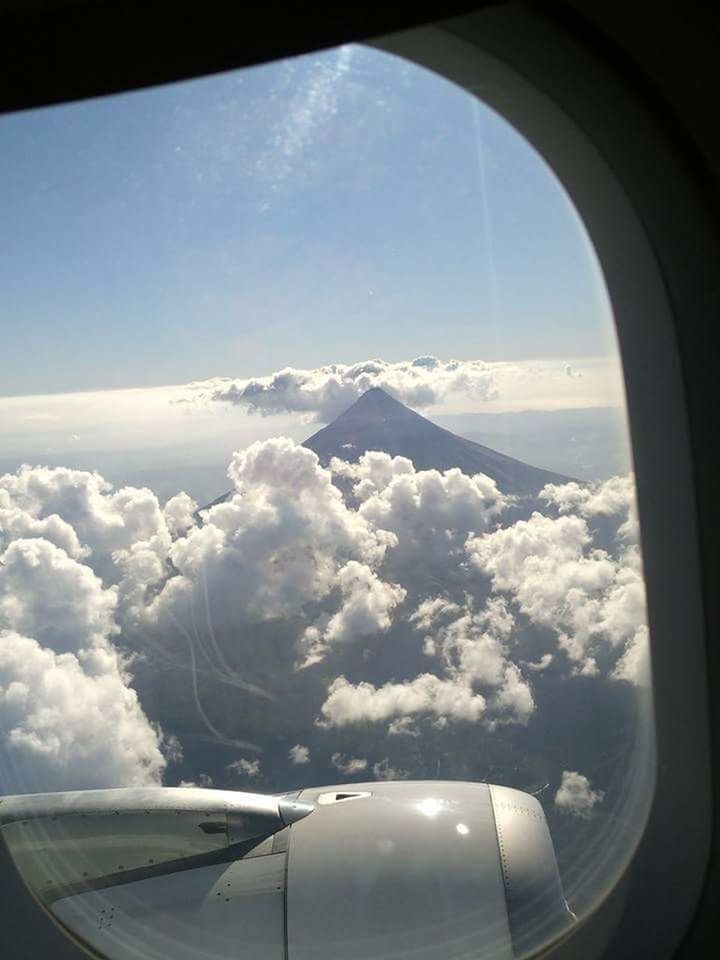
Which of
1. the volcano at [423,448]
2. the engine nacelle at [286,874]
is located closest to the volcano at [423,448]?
the volcano at [423,448]

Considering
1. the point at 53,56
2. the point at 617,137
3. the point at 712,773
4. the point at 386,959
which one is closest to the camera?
the point at 53,56

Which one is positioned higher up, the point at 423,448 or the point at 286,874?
the point at 423,448

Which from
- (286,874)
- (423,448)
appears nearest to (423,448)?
(423,448)

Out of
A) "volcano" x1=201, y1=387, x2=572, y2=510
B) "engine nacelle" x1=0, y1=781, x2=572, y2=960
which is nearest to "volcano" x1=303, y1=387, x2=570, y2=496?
"volcano" x1=201, y1=387, x2=572, y2=510

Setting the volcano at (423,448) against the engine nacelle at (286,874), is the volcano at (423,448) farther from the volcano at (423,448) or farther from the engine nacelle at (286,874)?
the engine nacelle at (286,874)

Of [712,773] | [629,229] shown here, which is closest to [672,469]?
[629,229]

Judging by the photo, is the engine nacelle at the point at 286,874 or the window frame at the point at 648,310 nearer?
the window frame at the point at 648,310

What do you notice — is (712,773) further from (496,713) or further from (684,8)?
(684,8)

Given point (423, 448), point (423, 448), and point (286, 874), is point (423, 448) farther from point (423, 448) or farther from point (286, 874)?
point (286, 874)

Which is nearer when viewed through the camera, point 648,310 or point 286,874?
point 648,310
